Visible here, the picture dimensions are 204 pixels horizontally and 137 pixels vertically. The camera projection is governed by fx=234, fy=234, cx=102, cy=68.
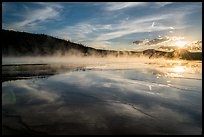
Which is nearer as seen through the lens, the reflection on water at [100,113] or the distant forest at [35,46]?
the reflection on water at [100,113]

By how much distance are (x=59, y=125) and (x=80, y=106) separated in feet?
7.95

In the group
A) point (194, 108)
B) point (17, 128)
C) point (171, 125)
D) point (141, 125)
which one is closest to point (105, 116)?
point (141, 125)

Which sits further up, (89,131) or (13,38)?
(13,38)

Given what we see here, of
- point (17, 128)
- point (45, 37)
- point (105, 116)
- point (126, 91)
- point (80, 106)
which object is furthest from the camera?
point (45, 37)

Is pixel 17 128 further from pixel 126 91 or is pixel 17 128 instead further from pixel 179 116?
pixel 126 91

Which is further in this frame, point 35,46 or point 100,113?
point 35,46

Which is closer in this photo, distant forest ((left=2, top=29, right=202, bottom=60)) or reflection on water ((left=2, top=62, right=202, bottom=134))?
reflection on water ((left=2, top=62, right=202, bottom=134))

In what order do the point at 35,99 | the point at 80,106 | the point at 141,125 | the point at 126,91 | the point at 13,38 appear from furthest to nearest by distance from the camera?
1. the point at 13,38
2. the point at 126,91
3. the point at 35,99
4. the point at 80,106
5. the point at 141,125

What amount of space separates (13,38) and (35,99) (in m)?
97.7

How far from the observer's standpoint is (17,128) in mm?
6344

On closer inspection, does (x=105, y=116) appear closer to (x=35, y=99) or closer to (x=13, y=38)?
(x=35, y=99)

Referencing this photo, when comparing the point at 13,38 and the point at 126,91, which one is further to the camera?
the point at 13,38

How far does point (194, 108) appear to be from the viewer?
9242 mm

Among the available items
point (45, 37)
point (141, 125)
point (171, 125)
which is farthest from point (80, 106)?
point (45, 37)
